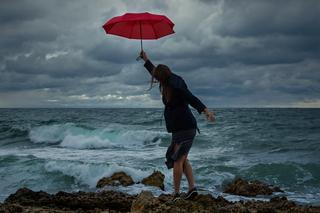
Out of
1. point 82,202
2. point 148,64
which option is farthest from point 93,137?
point 148,64

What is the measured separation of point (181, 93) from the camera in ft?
16.7

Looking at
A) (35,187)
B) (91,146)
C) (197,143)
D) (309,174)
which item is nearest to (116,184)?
(35,187)

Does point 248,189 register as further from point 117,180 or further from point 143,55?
point 143,55

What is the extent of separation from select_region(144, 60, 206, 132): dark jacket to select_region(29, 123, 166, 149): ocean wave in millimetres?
15977

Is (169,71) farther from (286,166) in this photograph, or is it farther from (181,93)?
(286,166)

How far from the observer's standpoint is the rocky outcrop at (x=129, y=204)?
4.72m

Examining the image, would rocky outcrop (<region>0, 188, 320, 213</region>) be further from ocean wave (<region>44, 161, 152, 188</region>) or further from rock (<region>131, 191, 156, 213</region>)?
ocean wave (<region>44, 161, 152, 188</region>)

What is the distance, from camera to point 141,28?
570cm

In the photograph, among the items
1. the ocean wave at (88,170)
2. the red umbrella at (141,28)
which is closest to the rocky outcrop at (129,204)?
the red umbrella at (141,28)

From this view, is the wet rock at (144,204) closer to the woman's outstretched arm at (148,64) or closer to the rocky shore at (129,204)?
the rocky shore at (129,204)

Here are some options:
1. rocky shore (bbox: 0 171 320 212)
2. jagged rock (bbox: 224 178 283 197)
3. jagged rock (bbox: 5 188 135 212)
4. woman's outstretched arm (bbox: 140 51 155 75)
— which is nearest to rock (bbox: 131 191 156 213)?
rocky shore (bbox: 0 171 320 212)

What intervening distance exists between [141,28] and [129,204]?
94.6 inches

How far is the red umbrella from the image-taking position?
552cm

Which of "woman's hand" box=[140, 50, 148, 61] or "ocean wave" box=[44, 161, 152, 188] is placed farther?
"ocean wave" box=[44, 161, 152, 188]
